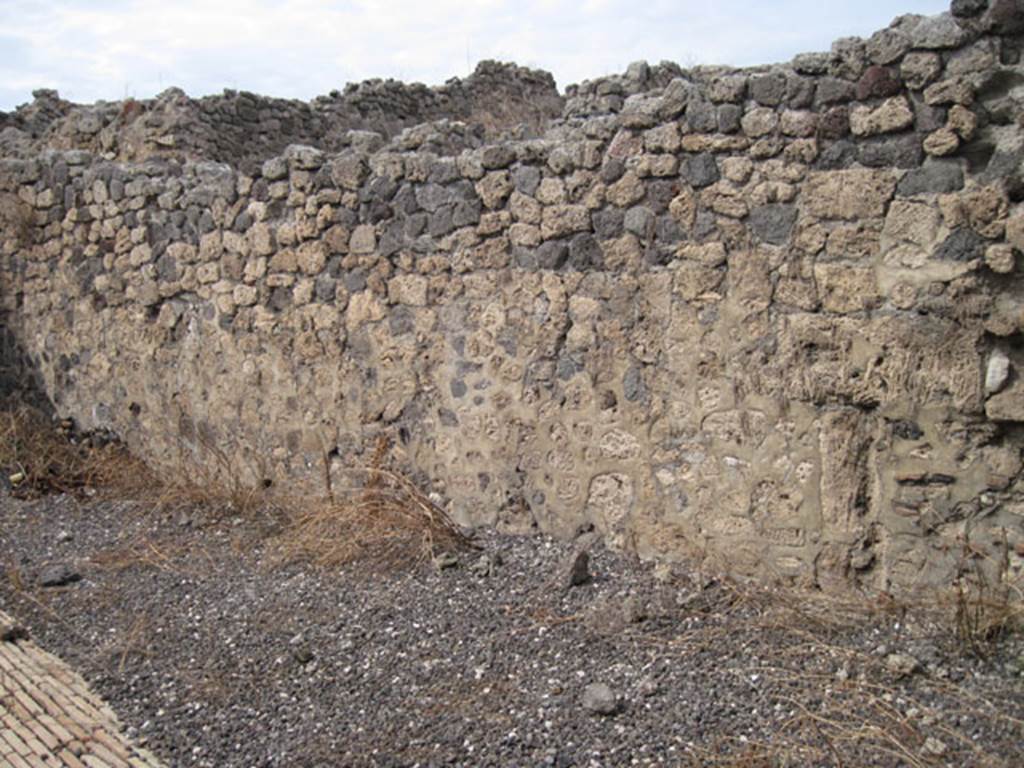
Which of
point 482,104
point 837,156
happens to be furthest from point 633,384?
point 482,104

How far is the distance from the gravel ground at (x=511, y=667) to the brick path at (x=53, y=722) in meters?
0.08

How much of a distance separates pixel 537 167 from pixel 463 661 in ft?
7.42

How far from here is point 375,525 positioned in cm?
539

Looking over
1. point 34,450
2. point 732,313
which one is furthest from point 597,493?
point 34,450

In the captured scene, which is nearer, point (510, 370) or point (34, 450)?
point (510, 370)

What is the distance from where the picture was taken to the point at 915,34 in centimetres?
386

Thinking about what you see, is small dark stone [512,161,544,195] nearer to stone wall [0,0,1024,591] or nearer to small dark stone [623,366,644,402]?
stone wall [0,0,1024,591]

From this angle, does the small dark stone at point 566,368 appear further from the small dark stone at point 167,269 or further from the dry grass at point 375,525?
the small dark stone at point 167,269

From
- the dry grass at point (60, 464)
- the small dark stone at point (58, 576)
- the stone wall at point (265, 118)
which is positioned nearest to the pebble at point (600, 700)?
the small dark stone at point (58, 576)

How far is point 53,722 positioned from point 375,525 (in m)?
1.84

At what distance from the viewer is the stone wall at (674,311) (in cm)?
390

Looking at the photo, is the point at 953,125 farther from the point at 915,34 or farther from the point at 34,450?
the point at 34,450

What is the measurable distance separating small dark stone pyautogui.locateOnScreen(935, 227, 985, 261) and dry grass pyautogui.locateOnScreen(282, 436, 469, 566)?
2516 mm

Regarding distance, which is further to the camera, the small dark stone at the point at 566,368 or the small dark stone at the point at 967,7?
the small dark stone at the point at 566,368
